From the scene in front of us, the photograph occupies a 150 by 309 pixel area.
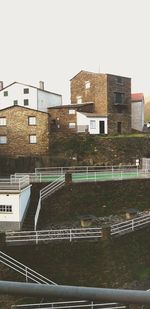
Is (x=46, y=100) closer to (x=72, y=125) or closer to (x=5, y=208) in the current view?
(x=72, y=125)

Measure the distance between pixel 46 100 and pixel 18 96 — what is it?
13.0 ft

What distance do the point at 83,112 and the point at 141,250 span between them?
28690 millimetres

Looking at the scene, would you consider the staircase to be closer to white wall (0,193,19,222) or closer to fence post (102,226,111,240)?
white wall (0,193,19,222)

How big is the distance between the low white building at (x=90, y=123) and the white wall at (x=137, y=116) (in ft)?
32.7

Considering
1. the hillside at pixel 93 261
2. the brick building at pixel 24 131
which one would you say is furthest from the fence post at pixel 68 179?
the brick building at pixel 24 131

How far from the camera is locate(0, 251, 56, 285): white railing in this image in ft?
69.3

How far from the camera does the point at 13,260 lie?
21562 millimetres

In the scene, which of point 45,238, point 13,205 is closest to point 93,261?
point 45,238

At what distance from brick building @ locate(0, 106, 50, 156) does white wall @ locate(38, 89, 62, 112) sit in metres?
10.4

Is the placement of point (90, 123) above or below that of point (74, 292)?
above

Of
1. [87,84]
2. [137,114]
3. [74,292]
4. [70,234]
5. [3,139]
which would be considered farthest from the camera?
[137,114]

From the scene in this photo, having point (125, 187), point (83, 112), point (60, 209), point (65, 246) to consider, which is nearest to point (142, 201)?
point (125, 187)

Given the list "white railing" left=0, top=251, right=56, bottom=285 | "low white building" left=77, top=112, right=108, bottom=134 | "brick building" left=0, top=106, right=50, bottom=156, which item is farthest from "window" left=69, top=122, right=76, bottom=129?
"white railing" left=0, top=251, right=56, bottom=285

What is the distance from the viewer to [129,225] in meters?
26.3
